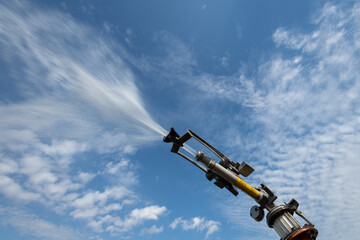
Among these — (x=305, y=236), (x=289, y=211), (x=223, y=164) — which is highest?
(x=223, y=164)

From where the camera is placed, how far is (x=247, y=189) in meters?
13.9

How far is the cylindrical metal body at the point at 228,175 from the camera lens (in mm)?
12609

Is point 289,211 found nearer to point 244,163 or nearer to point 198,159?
point 244,163

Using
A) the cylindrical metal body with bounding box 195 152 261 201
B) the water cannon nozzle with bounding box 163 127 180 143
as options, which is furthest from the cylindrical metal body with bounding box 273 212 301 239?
the water cannon nozzle with bounding box 163 127 180 143

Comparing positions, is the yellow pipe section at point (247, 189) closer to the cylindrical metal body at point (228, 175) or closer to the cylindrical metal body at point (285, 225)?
the cylindrical metal body at point (228, 175)

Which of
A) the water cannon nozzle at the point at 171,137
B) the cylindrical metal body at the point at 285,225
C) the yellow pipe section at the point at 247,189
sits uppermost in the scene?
the water cannon nozzle at the point at 171,137

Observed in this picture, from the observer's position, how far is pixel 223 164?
556 inches

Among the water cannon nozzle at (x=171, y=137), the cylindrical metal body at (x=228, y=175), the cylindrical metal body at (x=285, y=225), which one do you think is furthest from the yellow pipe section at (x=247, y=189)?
the water cannon nozzle at (x=171, y=137)

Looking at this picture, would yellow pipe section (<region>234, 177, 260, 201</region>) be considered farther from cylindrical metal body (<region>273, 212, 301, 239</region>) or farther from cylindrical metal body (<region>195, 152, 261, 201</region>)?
cylindrical metal body (<region>273, 212, 301, 239</region>)

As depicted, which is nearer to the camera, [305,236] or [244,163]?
[305,236]

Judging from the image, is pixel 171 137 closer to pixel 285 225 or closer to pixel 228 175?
pixel 228 175

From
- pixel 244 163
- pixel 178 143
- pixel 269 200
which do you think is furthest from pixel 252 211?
pixel 178 143

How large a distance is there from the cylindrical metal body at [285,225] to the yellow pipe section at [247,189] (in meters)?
1.88

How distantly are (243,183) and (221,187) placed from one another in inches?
60.7
